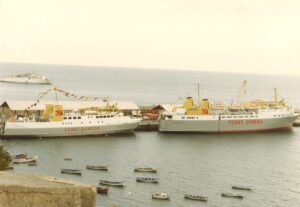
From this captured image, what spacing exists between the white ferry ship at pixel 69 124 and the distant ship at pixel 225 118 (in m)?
4.71

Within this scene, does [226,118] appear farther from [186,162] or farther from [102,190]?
[102,190]

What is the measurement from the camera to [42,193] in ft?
12.6

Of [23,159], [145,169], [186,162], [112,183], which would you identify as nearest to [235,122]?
[186,162]

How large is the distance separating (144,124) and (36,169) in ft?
82.4

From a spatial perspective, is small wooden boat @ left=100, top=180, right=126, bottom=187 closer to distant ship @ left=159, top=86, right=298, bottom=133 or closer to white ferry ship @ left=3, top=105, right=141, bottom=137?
white ferry ship @ left=3, top=105, right=141, bottom=137

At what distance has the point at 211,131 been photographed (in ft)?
190

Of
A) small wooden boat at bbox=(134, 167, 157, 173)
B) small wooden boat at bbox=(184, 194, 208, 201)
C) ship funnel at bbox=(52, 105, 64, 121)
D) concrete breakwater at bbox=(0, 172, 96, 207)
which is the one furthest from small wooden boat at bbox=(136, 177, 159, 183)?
concrete breakwater at bbox=(0, 172, 96, 207)

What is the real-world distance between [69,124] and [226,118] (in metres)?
18.1

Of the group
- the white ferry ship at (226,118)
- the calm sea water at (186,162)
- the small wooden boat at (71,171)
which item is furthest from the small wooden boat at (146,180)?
the white ferry ship at (226,118)

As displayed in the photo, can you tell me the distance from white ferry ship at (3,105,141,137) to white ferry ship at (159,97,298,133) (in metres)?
4.67

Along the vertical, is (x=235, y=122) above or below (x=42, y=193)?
above

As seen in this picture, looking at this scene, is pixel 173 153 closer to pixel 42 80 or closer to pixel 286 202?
pixel 286 202

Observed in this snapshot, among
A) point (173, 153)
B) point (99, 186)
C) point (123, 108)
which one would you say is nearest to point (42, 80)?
point (123, 108)

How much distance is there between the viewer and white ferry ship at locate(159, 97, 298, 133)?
187 feet
